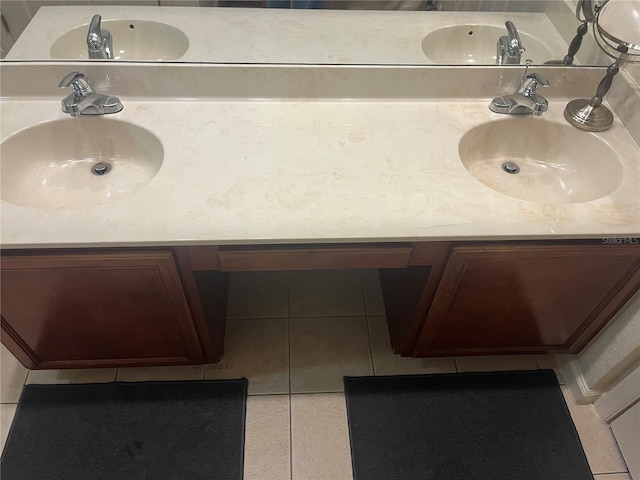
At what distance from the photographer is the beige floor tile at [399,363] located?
1595mm

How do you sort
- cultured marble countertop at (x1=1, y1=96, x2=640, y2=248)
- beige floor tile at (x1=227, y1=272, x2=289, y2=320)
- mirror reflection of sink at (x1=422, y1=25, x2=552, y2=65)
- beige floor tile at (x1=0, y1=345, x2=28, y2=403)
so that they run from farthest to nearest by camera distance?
1. beige floor tile at (x1=227, y1=272, x2=289, y2=320)
2. beige floor tile at (x1=0, y1=345, x2=28, y2=403)
3. mirror reflection of sink at (x1=422, y1=25, x2=552, y2=65)
4. cultured marble countertop at (x1=1, y1=96, x2=640, y2=248)

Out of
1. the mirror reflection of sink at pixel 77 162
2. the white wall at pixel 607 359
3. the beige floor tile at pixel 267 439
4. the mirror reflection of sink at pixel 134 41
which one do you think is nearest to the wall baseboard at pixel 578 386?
the white wall at pixel 607 359

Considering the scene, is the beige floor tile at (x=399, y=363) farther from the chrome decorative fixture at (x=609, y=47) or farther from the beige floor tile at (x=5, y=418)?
the beige floor tile at (x=5, y=418)

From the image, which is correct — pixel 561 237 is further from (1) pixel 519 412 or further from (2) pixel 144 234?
(2) pixel 144 234

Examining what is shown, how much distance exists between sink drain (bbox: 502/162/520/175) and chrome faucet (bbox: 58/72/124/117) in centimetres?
110

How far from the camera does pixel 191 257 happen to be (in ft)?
3.56

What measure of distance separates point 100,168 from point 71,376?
0.72m

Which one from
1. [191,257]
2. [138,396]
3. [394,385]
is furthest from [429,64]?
[138,396]

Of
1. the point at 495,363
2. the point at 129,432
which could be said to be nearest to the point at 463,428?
the point at 495,363

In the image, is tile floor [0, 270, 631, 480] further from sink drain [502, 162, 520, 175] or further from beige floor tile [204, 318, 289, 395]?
sink drain [502, 162, 520, 175]

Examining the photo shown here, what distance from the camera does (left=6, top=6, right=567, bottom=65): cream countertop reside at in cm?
123

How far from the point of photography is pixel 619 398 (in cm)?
143

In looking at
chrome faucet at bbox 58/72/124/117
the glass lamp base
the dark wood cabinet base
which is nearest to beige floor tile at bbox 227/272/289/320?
the dark wood cabinet base

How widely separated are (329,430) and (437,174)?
2.80 feet
